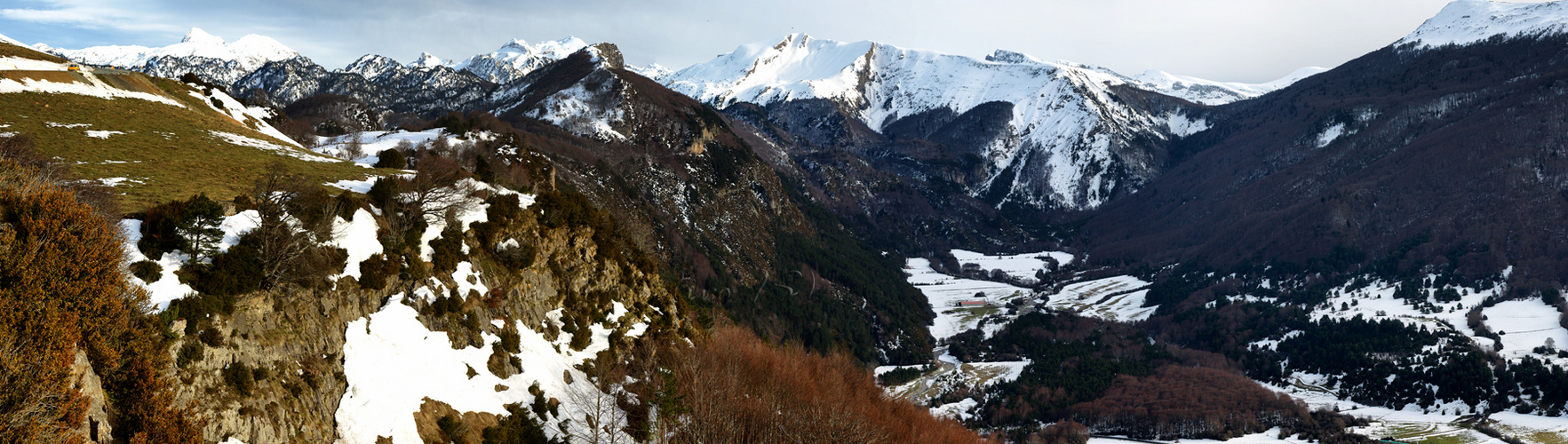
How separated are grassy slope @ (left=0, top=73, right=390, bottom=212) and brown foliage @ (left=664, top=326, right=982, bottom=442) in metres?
21.2

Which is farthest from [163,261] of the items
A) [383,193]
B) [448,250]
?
[448,250]

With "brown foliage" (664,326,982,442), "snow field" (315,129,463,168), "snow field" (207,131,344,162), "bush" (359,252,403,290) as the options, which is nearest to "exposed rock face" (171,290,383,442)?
"bush" (359,252,403,290)

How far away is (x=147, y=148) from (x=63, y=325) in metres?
23.7

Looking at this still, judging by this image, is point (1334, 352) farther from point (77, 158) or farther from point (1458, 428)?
point (77, 158)

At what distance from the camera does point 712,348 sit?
4953cm

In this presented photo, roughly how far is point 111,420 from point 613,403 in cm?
2019

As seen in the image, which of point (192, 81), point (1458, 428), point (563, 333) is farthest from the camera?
point (1458, 428)

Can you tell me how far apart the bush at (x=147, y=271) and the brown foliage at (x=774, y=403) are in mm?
21199

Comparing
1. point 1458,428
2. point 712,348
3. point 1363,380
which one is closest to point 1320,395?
point 1363,380

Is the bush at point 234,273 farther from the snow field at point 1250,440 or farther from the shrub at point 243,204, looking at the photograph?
the snow field at point 1250,440

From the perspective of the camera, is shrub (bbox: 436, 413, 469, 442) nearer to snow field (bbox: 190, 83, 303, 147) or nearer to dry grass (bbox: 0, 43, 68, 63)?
snow field (bbox: 190, 83, 303, 147)

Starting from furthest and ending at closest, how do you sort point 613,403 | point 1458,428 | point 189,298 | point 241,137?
point 1458,428 < point 241,137 < point 613,403 < point 189,298

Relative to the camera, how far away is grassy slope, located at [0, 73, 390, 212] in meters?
30.3

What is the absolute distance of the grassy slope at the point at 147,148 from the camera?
30312mm
